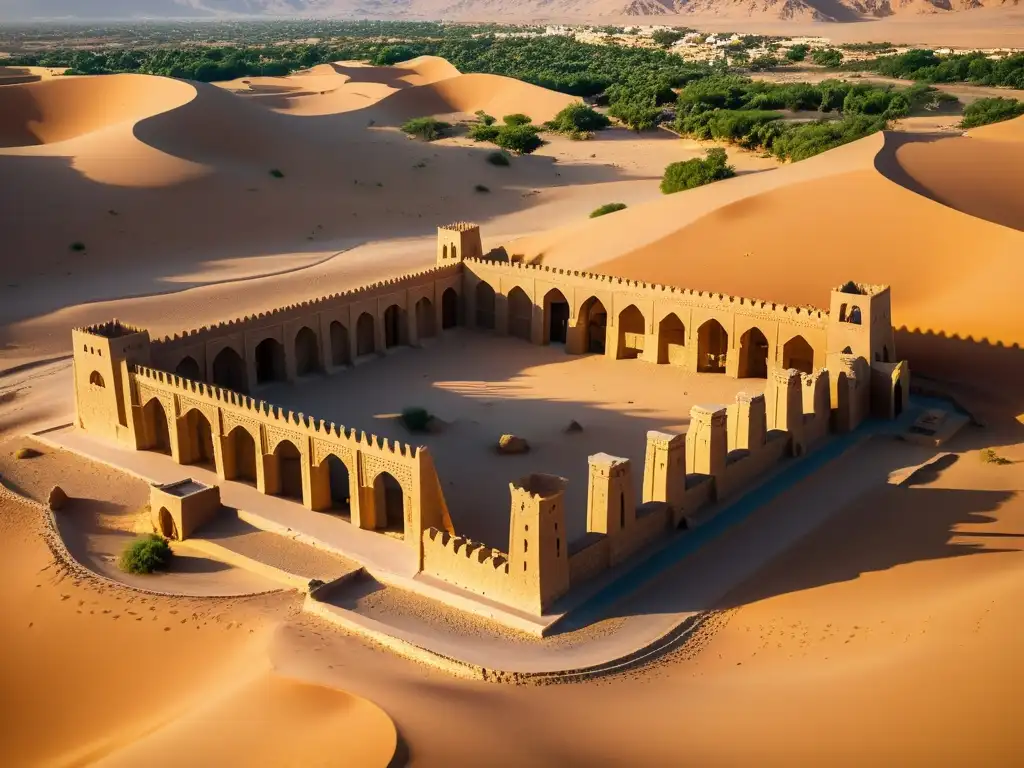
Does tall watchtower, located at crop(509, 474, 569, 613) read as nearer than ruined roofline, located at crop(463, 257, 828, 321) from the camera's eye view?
Yes

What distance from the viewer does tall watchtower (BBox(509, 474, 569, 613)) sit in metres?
20.2

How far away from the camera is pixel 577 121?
9044 centimetres

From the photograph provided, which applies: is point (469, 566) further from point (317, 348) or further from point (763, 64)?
point (763, 64)

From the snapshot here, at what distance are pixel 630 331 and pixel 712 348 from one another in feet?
9.67

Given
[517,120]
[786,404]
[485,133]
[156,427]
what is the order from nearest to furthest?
[786,404]
[156,427]
[485,133]
[517,120]

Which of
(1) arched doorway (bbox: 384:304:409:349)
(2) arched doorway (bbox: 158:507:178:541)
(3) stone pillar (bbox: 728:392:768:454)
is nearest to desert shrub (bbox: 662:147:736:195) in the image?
(1) arched doorway (bbox: 384:304:409:349)

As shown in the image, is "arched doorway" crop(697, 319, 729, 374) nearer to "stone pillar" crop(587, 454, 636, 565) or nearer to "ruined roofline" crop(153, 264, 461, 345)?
"ruined roofline" crop(153, 264, 461, 345)

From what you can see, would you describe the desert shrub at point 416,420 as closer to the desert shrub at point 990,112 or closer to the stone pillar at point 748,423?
the stone pillar at point 748,423

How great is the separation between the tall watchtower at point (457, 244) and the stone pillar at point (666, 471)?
64.1ft

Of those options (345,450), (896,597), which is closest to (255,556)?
(345,450)

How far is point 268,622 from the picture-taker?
20656 mm

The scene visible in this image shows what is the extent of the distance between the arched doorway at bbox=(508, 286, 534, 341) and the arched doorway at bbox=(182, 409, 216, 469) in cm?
1424

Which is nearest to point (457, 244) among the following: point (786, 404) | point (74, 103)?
point (786, 404)

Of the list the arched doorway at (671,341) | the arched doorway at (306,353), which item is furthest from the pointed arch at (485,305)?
the arched doorway at (306,353)
